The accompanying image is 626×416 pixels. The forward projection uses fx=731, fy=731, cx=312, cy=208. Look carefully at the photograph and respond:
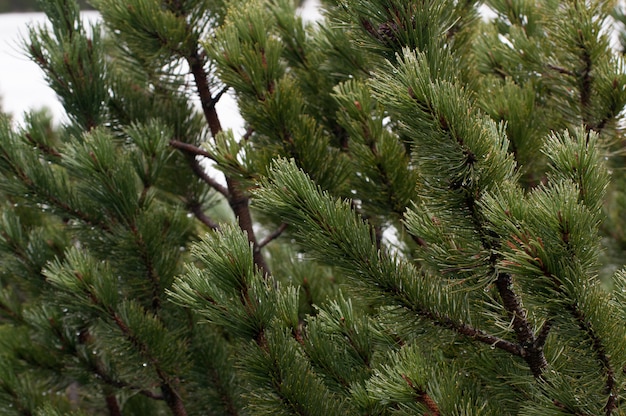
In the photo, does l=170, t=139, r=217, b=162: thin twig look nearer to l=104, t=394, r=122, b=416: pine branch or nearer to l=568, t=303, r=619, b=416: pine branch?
l=104, t=394, r=122, b=416: pine branch

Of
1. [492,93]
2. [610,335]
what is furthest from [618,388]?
[492,93]

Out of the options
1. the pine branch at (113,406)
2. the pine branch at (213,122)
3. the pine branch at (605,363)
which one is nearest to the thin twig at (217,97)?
the pine branch at (213,122)

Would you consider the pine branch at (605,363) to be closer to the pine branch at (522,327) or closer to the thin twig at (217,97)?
the pine branch at (522,327)

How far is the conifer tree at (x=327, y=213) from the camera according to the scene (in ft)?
2.10

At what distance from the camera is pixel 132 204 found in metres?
1.00

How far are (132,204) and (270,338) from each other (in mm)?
353

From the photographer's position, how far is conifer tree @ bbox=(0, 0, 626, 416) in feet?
2.10

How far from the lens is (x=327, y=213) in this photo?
27.5 inches

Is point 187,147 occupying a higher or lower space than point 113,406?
higher

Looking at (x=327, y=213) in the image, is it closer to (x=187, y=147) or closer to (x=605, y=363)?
(x=605, y=363)

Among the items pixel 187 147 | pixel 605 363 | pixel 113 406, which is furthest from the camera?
pixel 113 406

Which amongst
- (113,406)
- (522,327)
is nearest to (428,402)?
(522,327)

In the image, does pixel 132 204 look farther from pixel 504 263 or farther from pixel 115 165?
pixel 504 263

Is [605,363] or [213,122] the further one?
[213,122]
